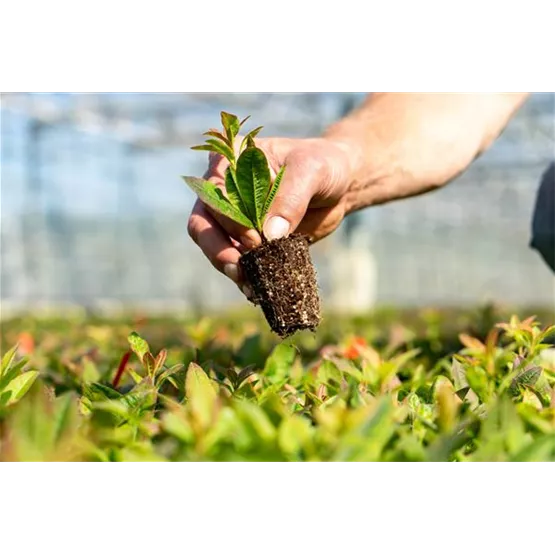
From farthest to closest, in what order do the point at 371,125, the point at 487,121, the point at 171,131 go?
the point at 171,131 → the point at 487,121 → the point at 371,125


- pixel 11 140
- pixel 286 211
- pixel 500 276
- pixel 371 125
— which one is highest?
pixel 11 140

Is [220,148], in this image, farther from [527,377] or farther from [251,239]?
[527,377]

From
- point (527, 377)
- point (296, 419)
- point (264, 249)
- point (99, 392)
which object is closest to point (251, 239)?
point (264, 249)

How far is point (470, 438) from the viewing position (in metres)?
1.14

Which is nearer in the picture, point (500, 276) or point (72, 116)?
point (72, 116)

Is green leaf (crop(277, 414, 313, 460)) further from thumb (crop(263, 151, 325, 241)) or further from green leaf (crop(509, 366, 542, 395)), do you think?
thumb (crop(263, 151, 325, 241))

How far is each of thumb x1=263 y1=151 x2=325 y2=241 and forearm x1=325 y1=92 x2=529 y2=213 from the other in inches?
16.9

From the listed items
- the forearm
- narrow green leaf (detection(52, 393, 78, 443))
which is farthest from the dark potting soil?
narrow green leaf (detection(52, 393, 78, 443))

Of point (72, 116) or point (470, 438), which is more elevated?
point (72, 116)

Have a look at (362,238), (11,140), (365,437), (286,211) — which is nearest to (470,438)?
(365,437)

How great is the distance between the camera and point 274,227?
65.3 inches

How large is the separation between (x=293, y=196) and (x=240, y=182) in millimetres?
196

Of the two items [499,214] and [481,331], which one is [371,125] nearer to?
[481,331]
